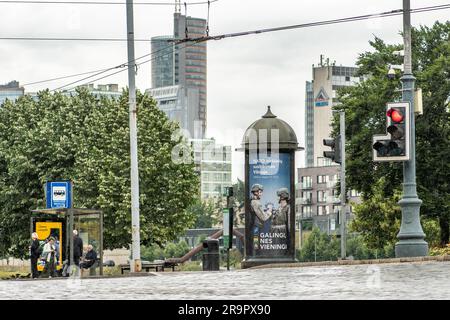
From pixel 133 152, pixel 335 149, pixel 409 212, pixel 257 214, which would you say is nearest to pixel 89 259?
pixel 133 152

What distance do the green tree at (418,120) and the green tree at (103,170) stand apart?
35.3 ft

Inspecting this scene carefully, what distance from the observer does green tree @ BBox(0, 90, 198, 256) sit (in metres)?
67.8

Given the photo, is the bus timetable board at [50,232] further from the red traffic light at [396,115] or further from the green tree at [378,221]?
the green tree at [378,221]

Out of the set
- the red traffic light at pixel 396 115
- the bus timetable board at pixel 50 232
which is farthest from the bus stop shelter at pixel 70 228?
the red traffic light at pixel 396 115

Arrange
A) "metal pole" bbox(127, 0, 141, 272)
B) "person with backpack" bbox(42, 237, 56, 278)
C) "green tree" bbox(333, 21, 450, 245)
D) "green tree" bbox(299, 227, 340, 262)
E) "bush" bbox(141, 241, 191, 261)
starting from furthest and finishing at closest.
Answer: "bush" bbox(141, 241, 191, 261)
"green tree" bbox(299, 227, 340, 262)
"green tree" bbox(333, 21, 450, 245)
"person with backpack" bbox(42, 237, 56, 278)
"metal pole" bbox(127, 0, 141, 272)

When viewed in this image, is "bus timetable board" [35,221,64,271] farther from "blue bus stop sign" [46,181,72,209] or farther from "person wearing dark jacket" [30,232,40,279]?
"blue bus stop sign" [46,181,72,209]

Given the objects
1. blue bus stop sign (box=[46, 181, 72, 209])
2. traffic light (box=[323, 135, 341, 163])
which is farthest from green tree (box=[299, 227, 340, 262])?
blue bus stop sign (box=[46, 181, 72, 209])

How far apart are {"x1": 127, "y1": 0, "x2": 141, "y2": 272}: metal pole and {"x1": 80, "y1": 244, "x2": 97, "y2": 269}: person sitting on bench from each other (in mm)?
1459

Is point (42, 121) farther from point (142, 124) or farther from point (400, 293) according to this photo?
point (400, 293)

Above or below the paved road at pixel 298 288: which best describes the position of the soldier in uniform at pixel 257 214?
above

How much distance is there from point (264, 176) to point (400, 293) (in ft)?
91.6

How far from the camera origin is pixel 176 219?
227 feet

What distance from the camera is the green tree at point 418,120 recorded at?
2308 inches

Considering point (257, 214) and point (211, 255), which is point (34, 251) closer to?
point (211, 255)
